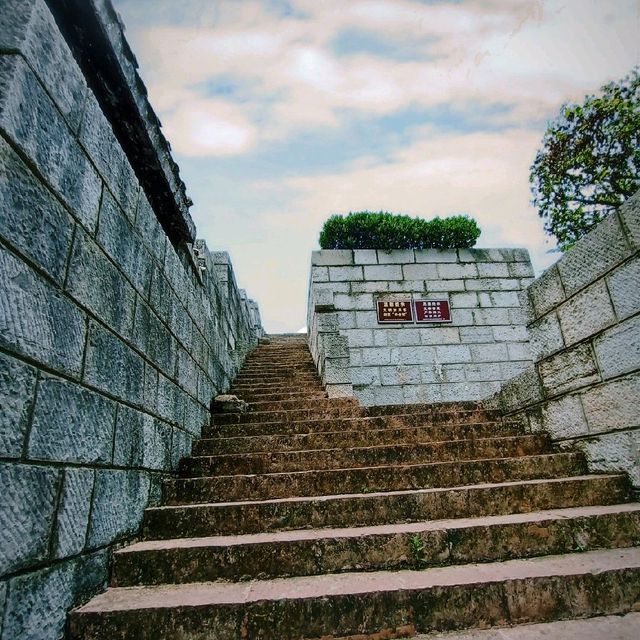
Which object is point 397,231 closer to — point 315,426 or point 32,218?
point 315,426

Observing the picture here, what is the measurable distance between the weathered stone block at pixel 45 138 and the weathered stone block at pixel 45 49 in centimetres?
6

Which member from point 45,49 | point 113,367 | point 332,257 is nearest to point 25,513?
point 113,367

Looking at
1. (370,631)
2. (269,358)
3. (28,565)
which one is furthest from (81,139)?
(269,358)

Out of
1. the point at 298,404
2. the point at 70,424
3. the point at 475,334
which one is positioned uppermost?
the point at 475,334

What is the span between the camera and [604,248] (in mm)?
2854

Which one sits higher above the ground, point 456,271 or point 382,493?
point 456,271

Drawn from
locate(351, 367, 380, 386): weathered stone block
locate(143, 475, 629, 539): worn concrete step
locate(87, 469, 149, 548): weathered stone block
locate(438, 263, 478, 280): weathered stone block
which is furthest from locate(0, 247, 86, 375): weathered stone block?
locate(438, 263, 478, 280): weathered stone block

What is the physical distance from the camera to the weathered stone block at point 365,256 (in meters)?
7.44

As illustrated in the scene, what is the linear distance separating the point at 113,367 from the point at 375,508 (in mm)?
1902

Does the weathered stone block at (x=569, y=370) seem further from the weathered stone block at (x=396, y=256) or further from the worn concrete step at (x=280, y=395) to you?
the weathered stone block at (x=396, y=256)

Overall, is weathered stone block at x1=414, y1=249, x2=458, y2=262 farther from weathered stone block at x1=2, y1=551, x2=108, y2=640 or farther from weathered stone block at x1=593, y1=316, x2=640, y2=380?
weathered stone block at x1=2, y1=551, x2=108, y2=640

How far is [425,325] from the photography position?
715 cm

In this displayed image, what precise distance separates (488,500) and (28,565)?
102 inches

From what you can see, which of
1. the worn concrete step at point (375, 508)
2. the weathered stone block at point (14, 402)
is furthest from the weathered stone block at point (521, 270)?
the weathered stone block at point (14, 402)
